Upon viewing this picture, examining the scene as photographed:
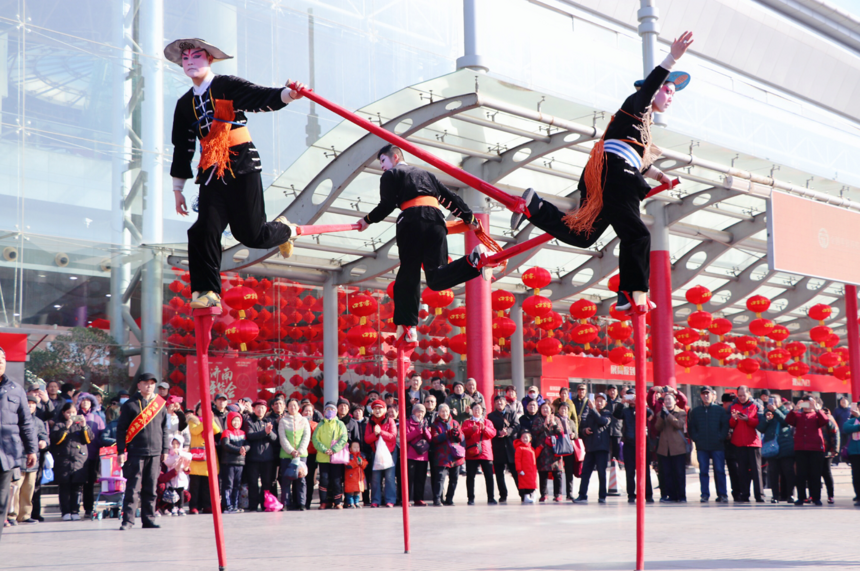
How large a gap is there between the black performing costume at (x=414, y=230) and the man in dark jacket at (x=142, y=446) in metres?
4.03

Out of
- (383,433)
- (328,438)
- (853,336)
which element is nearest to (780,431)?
(383,433)

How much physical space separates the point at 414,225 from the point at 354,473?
6.58 meters

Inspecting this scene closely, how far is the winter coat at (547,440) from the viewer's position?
A: 12.4 metres

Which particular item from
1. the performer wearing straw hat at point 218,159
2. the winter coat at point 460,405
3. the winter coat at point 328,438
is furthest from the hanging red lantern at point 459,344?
the performer wearing straw hat at point 218,159

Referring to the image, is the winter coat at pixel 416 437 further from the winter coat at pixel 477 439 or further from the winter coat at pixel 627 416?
the winter coat at pixel 627 416

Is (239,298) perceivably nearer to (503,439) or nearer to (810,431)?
(503,439)

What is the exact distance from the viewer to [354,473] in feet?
40.0

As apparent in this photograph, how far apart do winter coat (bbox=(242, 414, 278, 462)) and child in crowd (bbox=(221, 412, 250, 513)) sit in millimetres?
73

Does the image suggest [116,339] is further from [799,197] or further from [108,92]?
[799,197]

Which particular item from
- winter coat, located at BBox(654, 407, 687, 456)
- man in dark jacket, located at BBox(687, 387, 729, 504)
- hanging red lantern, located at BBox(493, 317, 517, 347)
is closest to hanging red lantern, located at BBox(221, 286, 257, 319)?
hanging red lantern, located at BBox(493, 317, 517, 347)

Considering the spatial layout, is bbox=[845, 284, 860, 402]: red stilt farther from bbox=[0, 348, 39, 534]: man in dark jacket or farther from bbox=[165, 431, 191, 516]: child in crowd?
bbox=[0, 348, 39, 534]: man in dark jacket

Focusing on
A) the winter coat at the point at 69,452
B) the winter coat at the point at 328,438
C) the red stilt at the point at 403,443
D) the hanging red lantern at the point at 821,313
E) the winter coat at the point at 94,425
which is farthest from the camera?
the hanging red lantern at the point at 821,313

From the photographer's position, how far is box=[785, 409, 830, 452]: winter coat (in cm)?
1173

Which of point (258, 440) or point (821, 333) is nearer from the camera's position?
point (258, 440)
